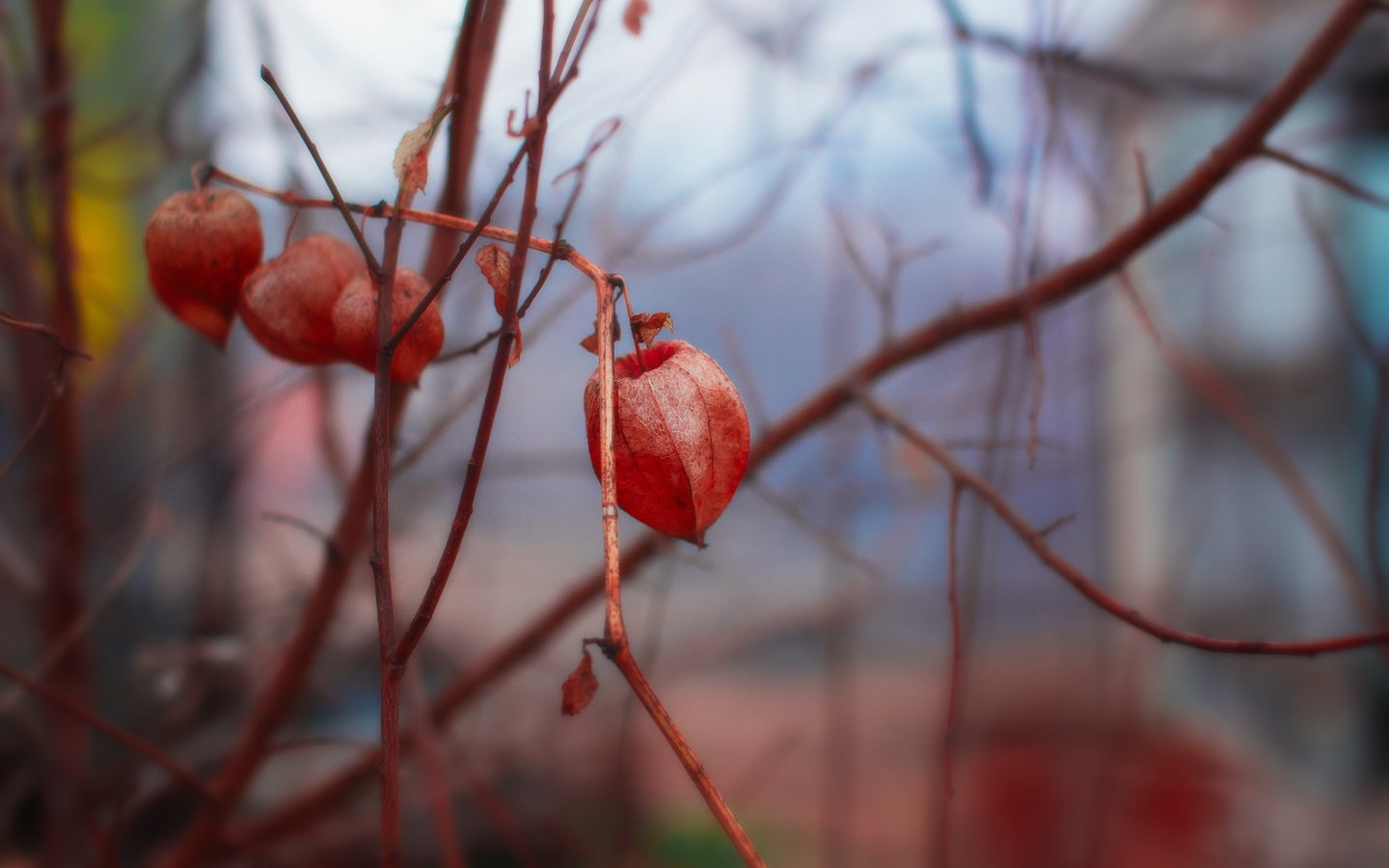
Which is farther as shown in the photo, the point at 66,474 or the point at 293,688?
the point at 66,474

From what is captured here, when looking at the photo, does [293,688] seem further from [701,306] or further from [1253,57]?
[1253,57]

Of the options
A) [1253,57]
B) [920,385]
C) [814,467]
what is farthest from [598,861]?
[1253,57]

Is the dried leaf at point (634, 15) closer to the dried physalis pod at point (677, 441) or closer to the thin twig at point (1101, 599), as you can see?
the dried physalis pod at point (677, 441)

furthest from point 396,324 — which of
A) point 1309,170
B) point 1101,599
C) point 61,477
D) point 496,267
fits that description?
point 61,477

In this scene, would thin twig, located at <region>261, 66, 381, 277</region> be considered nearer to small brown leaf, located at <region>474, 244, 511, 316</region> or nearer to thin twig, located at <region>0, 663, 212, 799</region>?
small brown leaf, located at <region>474, 244, 511, 316</region>

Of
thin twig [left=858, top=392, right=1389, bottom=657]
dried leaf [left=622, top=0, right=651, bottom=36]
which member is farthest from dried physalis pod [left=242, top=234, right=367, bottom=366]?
thin twig [left=858, top=392, right=1389, bottom=657]
